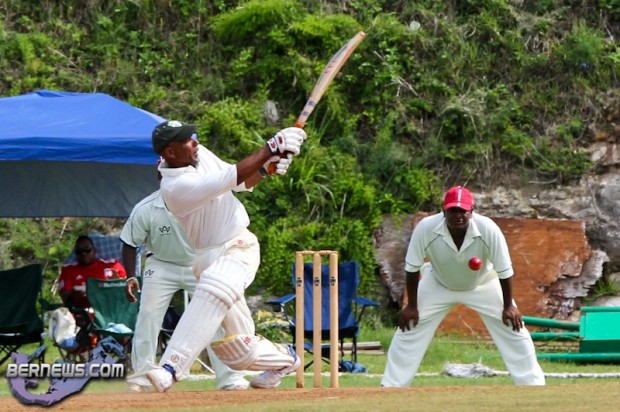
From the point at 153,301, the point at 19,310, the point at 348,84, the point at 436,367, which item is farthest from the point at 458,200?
the point at 348,84

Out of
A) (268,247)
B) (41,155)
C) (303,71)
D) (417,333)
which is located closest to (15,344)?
(41,155)

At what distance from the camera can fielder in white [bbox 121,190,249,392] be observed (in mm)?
9891

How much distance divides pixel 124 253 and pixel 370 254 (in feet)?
A: 15.2

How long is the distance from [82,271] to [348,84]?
4.83m

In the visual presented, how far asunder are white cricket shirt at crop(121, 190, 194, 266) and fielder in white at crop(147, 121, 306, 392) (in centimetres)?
214

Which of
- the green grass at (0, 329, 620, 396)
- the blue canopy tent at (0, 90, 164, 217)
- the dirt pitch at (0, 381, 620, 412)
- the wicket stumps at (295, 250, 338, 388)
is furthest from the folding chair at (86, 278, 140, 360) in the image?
the dirt pitch at (0, 381, 620, 412)

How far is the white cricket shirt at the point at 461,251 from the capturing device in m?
8.84

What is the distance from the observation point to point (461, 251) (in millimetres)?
8891

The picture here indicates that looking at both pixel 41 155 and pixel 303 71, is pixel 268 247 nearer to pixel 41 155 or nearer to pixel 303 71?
pixel 303 71

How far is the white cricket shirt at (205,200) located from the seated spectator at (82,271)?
Answer: 4912 millimetres
